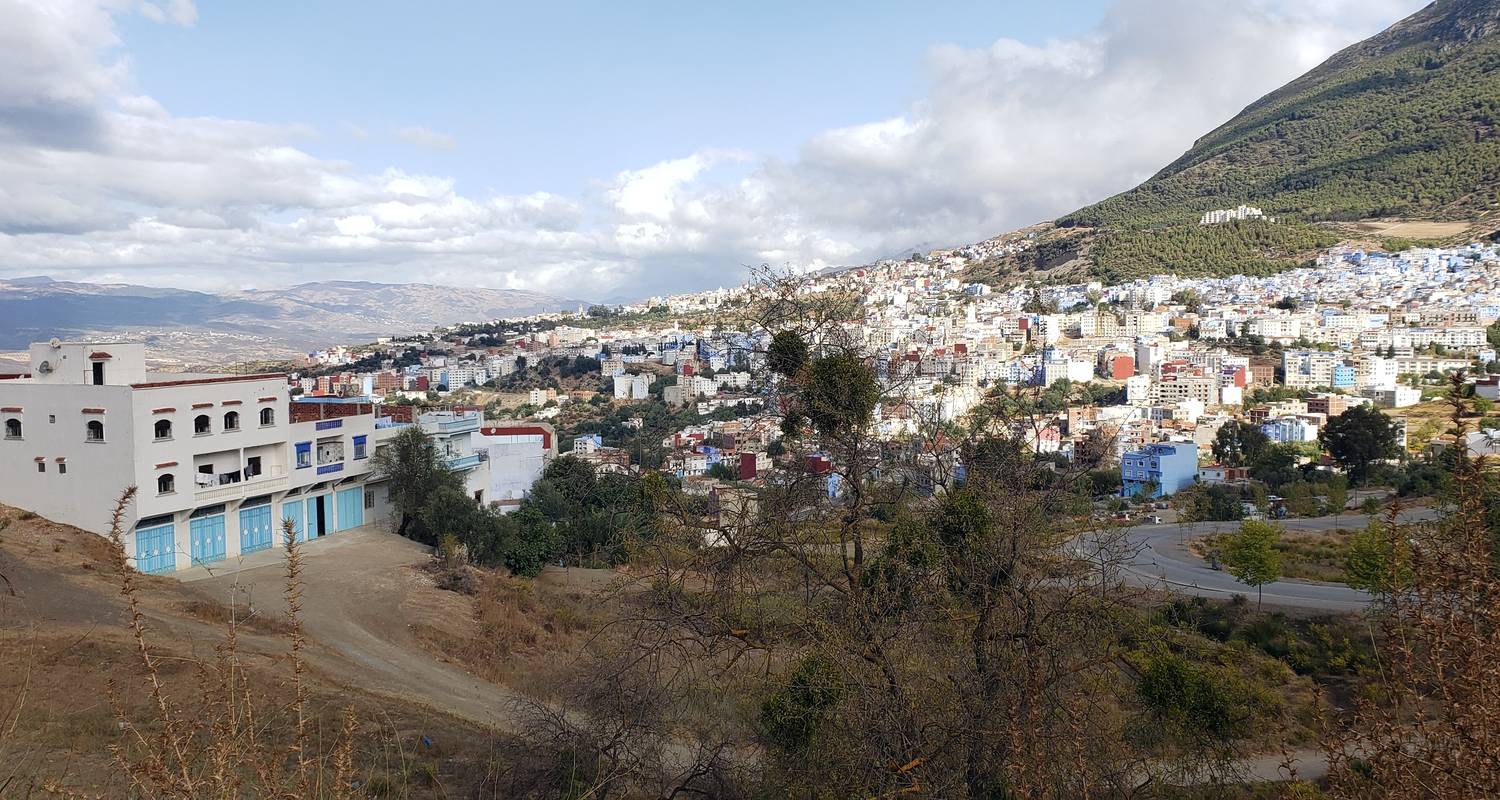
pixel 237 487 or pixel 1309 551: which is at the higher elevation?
pixel 237 487

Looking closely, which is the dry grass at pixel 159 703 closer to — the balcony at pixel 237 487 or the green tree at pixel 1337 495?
the balcony at pixel 237 487

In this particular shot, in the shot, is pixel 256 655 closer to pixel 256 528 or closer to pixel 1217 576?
pixel 256 528

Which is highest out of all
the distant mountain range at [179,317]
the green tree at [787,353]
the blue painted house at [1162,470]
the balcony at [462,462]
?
the distant mountain range at [179,317]

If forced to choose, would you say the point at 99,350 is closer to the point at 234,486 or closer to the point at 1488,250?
the point at 234,486

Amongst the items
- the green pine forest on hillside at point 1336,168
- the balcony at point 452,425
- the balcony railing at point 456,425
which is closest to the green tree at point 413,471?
the balcony at point 452,425

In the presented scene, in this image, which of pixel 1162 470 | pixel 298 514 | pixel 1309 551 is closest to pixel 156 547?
pixel 298 514

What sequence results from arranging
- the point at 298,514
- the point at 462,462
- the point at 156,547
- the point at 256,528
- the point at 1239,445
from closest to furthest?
1. the point at 156,547
2. the point at 256,528
3. the point at 298,514
4. the point at 462,462
5. the point at 1239,445

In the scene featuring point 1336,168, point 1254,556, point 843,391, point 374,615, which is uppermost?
point 1336,168
